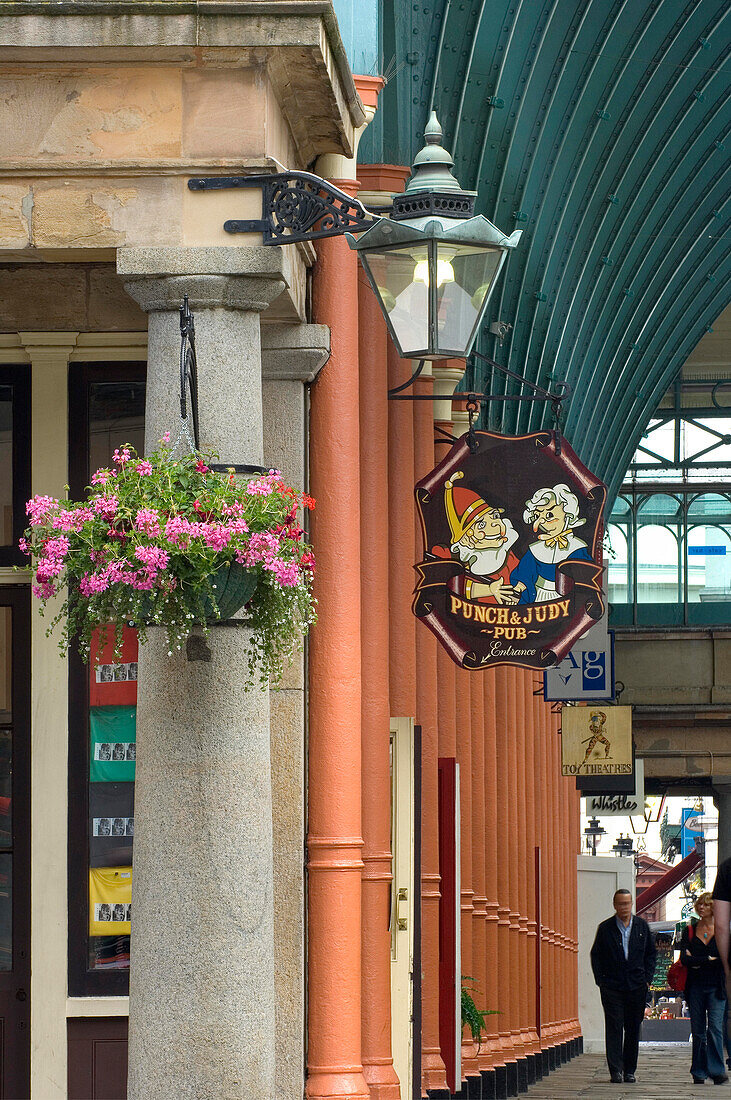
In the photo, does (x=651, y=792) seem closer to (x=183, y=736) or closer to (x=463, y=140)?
(x=463, y=140)

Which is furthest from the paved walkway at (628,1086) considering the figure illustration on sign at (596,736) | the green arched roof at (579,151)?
the green arched roof at (579,151)

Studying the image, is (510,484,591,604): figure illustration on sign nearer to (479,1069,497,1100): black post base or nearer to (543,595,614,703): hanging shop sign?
(479,1069,497,1100): black post base

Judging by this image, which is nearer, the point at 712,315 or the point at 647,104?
the point at 647,104

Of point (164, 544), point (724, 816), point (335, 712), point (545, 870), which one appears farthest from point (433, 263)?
point (724, 816)

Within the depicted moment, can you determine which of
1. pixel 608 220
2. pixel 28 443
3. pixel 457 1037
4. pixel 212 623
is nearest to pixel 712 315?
pixel 608 220

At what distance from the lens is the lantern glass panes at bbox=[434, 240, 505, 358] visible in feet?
23.9

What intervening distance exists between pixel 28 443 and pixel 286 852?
2.22 meters

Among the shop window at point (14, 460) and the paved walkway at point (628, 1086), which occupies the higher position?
the shop window at point (14, 460)

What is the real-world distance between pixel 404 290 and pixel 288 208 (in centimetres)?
67

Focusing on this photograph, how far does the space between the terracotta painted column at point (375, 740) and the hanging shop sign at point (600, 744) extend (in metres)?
12.4

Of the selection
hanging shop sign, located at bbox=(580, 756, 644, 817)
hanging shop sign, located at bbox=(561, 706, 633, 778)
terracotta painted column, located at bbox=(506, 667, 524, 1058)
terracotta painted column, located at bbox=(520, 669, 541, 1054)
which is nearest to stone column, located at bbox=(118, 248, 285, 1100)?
terracotta painted column, located at bbox=(506, 667, 524, 1058)

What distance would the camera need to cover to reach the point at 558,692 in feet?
64.2

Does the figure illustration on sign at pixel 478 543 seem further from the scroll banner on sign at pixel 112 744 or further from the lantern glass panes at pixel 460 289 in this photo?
the lantern glass panes at pixel 460 289

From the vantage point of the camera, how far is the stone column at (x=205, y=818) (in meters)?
6.62
